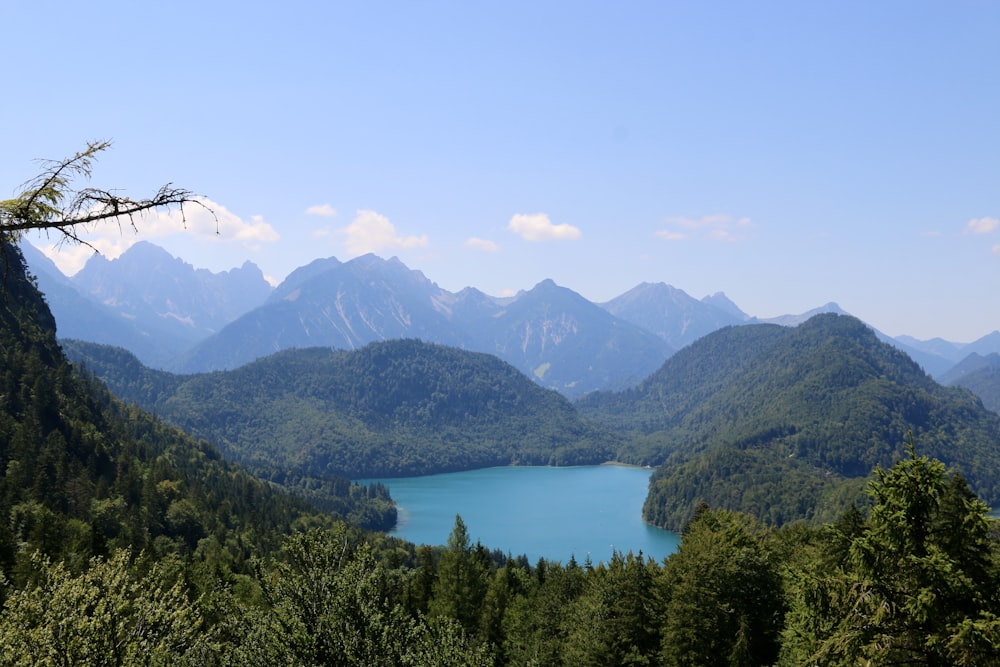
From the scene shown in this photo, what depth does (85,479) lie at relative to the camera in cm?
9069

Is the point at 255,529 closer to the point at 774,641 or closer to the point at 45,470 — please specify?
the point at 45,470

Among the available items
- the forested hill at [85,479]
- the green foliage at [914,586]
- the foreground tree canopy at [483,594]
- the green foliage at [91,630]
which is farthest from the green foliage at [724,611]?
the forested hill at [85,479]

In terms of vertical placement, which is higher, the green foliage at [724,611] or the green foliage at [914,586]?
the green foliage at [914,586]

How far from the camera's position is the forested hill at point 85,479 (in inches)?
3039

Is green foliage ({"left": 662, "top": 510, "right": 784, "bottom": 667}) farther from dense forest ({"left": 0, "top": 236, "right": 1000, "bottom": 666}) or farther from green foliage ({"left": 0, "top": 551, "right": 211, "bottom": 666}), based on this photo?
green foliage ({"left": 0, "top": 551, "right": 211, "bottom": 666})

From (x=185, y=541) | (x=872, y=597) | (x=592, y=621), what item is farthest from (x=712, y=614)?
(x=185, y=541)

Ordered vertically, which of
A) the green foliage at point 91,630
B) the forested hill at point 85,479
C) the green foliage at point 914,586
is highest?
the green foliage at point 914,586

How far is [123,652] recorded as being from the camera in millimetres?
17031

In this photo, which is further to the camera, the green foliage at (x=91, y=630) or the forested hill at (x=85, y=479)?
the forested hill at (x=85, y=479)

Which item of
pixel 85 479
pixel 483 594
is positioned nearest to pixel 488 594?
pixel 483 594

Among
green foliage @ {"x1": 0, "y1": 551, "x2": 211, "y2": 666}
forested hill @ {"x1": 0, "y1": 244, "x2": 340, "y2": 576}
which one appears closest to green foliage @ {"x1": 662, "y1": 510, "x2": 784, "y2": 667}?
green foliage @ {"x1": 0, "y1": 551, "x2": 211, "y2": 666}

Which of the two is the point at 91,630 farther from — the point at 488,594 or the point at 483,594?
the point at 483,594

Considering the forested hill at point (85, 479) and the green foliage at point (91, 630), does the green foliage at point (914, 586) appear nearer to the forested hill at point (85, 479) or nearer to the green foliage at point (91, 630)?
the green foliage at point (91, 630)

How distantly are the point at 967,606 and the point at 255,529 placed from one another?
10909 cm
